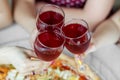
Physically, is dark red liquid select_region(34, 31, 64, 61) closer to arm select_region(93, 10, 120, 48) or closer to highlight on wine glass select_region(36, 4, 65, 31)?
highlight on wine glass select_region(36, 4, 65, 31)

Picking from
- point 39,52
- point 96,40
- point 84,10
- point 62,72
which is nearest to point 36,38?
point 39,52

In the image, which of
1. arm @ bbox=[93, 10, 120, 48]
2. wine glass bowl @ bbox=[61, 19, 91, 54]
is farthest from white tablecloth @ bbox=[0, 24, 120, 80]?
wine glass bowl @ bbox=[61, 19, 91, 54]

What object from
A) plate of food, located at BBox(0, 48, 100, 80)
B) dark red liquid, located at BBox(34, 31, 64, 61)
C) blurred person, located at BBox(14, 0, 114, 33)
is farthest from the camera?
blurred person, located at BBox(14, 0, 114, 33)

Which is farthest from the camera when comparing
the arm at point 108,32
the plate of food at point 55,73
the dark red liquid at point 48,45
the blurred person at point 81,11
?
the blurred person at point 81,11

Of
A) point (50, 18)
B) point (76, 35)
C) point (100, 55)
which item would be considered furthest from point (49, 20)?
point (100, 55)

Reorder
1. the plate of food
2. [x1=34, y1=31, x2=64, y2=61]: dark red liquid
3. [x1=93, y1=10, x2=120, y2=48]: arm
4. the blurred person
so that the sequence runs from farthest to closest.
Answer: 1. the blurred person
2. [x1=93, y1=10, x2=120, y2=48]: arm
3. the plate of food
4. [x1=34, y1=31, x2=64, y2=61]: dark red liquid

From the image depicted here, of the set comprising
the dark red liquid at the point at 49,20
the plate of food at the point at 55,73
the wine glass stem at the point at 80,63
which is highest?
the dark red liquid at the point at 49,20

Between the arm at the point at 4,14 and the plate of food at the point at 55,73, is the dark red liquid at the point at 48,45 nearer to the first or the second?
the plate of food at the point at 55,73

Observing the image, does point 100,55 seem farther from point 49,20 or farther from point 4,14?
point 4,14

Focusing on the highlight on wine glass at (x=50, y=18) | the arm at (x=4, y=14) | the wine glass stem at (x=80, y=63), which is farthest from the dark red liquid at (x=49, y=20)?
the arm at (x=4, y=14)
